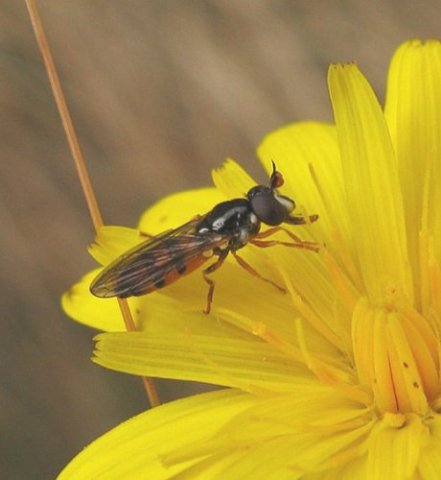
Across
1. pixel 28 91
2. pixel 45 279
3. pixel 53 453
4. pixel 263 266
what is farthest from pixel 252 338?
pixel 28 91

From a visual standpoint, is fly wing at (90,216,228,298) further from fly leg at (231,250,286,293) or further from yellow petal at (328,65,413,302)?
yellow petal at (328,65,413,302)

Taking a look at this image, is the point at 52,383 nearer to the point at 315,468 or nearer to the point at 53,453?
the point at 53,453

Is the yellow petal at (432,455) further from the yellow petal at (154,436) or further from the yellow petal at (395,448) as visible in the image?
the yellow petal at (154,436)

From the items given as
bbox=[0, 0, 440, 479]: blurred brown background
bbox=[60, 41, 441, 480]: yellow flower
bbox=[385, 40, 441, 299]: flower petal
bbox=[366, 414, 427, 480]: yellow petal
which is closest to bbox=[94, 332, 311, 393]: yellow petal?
bbox=[60, 41, 441, 480]: yellow flower

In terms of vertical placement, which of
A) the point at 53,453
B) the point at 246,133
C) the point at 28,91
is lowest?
the point at 53,453

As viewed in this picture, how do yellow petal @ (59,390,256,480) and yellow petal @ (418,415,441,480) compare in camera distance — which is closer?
yellow petal @ (418,415,441,480)

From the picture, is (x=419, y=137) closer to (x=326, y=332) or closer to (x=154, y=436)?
(x=326, y=332)

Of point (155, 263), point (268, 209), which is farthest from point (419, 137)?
point (155, 263)
